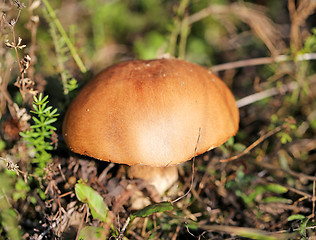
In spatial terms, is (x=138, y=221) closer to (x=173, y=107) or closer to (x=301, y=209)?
(x=173, y=107)

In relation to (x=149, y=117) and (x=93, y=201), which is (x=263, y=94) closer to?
(x=149, y=117)

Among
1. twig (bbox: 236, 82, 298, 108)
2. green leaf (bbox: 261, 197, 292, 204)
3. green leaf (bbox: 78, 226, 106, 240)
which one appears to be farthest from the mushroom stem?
twig (bbox: 236, 82, 298, 108)

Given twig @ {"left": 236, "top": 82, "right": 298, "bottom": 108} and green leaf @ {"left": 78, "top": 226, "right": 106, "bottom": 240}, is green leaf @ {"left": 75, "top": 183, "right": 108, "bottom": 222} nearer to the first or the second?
green leaf @ {"left": 78, "top": 226, "right": 106, "bottom": 240}

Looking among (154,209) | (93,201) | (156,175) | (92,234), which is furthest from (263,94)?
(92,234)

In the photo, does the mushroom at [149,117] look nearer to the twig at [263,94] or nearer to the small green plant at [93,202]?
the small green plant at [93,202]

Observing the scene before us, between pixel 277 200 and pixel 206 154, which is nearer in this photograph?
pixel 277 200

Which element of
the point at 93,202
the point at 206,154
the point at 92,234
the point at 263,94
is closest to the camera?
the point at 92,234

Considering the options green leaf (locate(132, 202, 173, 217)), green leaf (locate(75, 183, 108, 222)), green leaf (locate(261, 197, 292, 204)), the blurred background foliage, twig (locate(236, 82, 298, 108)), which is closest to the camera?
green leaf (locate(132, 202, 173, 217))

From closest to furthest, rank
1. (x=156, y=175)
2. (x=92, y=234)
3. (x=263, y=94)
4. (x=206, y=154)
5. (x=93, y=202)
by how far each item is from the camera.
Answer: (x=92, y=234), (x=93, y=202), (x=156, y=175), (x=206, y=154), (x=263, y=94)

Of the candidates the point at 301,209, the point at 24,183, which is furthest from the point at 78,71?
the point at 301,209
